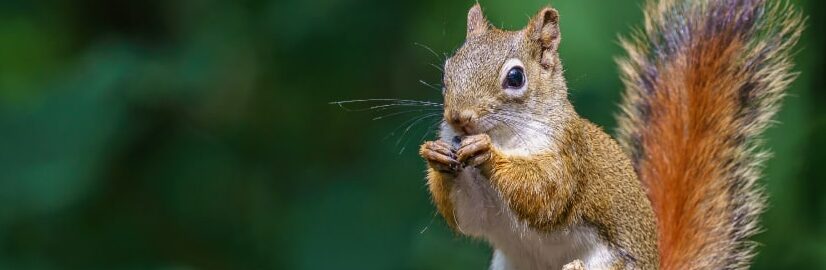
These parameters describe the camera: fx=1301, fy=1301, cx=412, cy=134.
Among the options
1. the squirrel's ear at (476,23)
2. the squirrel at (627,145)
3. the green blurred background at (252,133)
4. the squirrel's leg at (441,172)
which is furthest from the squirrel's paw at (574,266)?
the green blurred background at (252,133)

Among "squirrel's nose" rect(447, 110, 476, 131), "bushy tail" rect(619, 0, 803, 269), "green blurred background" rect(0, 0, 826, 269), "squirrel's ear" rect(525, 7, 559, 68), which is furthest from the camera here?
"green blurred background" rect(0, 0, 826, 269)

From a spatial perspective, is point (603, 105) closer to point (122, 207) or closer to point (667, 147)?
point (667, 147)

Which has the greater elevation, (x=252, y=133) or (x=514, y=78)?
(x=514, y=78)

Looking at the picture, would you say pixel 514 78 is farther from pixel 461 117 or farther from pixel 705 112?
pixel 705 112

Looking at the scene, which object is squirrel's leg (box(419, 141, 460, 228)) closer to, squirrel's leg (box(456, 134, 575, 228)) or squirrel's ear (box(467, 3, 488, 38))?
squirrel's leg (box(456, 134, 575, 228))

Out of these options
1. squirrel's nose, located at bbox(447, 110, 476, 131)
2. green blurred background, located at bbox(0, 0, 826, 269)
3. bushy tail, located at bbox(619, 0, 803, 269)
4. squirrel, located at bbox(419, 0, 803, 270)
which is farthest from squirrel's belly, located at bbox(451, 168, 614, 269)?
green blurred background, located at bbox(0, 0, 826, 269)

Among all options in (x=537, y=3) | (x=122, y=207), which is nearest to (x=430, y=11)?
(x=537, y=3)

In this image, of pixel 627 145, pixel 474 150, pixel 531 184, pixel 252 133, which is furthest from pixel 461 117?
pixel 252 133

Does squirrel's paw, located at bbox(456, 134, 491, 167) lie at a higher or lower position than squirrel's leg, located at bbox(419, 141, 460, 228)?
higher
